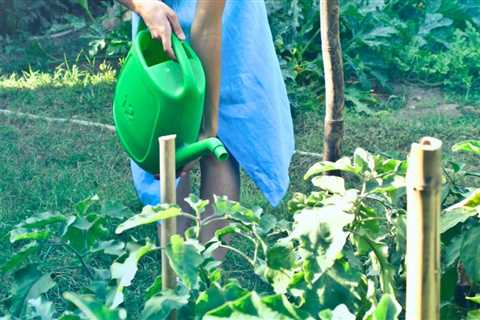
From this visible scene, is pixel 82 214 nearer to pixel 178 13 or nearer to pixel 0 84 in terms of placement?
pixel 178 13

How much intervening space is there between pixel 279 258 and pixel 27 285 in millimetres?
562

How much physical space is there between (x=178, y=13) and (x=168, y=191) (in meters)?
0.97

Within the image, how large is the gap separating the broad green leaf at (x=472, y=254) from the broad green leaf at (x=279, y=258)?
13.2 inches

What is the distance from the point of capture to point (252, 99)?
2949 mm

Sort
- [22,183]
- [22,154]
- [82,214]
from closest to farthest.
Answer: [82,214] → [22,183] → [22,154]

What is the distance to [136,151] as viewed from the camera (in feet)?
8.22

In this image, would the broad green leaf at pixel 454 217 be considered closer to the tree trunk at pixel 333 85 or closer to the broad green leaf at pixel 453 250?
the broad green leaf at pixel 453 250

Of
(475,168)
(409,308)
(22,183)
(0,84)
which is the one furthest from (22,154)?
(409,308)

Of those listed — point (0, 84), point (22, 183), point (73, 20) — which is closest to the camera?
point (22, 183)

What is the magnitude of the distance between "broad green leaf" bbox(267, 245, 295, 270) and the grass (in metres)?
1.20

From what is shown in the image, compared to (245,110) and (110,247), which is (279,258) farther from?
(245,110)

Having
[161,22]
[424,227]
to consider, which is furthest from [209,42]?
[424,227]

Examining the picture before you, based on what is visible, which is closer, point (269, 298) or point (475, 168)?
point (269, 298)

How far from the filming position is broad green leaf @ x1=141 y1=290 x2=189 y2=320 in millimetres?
1842
